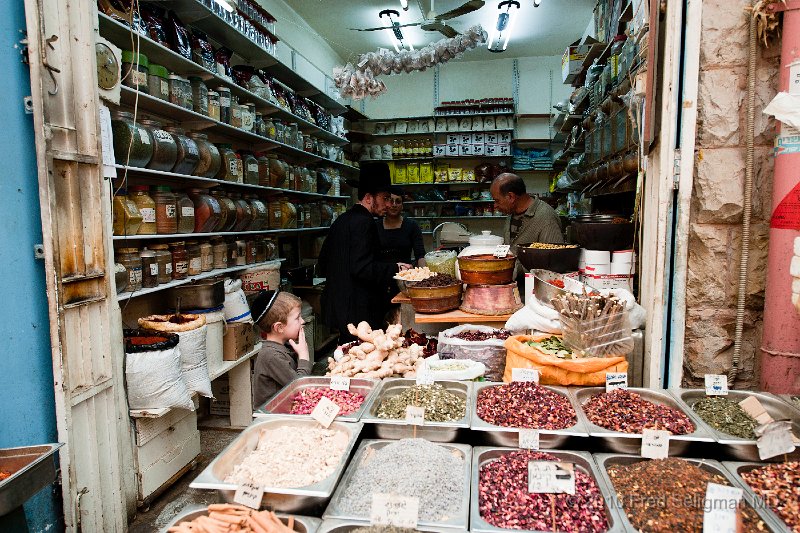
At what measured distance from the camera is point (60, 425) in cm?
214

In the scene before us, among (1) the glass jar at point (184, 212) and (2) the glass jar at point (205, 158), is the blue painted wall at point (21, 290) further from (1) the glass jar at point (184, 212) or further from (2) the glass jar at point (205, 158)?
(2) the glass jar at point (205, 158)

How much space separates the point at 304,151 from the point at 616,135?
3279 mm

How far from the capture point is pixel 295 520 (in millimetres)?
1350

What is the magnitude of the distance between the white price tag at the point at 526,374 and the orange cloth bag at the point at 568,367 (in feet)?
0.14

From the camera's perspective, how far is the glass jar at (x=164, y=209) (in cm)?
312

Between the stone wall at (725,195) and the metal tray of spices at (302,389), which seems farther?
the stone wall at (725,195)

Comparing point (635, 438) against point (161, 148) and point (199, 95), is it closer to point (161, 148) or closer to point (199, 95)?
point (161, 148)

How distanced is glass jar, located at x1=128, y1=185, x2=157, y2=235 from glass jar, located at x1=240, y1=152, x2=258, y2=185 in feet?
3.95

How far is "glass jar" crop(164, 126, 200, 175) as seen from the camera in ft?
10.6

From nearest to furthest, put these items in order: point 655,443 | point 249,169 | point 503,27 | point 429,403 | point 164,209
A: point 655,443
point 429,403
point 164,209
point 249,169
point 503,27

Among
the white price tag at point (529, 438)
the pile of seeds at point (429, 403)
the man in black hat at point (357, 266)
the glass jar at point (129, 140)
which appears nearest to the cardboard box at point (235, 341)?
the man in black hat at point (357, 266)

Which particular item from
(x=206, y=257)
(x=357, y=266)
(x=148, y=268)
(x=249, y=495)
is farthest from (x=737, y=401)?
(x=206, y=257)

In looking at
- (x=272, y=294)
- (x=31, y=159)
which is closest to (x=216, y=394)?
(x=272, y=294)

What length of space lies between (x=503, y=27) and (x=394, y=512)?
5995 mm
